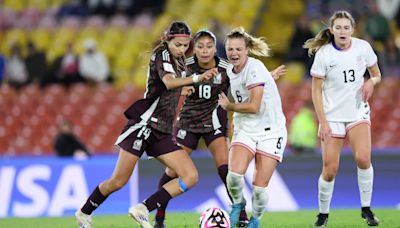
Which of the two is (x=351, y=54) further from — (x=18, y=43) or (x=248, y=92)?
(x=18, y=43)

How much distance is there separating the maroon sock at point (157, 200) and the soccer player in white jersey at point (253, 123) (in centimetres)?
67

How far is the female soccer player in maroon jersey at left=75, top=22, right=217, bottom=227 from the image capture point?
36.8ft

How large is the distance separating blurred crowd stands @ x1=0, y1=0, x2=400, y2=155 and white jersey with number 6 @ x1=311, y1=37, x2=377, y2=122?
24.5 ft

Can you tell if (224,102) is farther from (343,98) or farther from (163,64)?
(343,98)

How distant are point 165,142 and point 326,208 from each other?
6.62ft

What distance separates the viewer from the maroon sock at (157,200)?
11.2m

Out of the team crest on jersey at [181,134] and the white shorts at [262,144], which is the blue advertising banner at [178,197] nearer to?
the team crest on jersey at [181,134]

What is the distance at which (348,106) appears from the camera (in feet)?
38.9

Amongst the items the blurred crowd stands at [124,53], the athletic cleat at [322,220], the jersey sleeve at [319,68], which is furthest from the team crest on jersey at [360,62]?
the blurred crowd stands at [124,53]

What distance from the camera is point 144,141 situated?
11.3m

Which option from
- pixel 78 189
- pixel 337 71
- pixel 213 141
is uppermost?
pixel 337 71

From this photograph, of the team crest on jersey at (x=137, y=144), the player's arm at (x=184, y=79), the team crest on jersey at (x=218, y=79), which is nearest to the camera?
the player's arm at (x=184, y=79)

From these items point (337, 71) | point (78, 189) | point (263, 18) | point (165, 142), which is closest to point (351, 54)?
point (337, 71)

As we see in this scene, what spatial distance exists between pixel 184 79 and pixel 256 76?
0.83 metres
